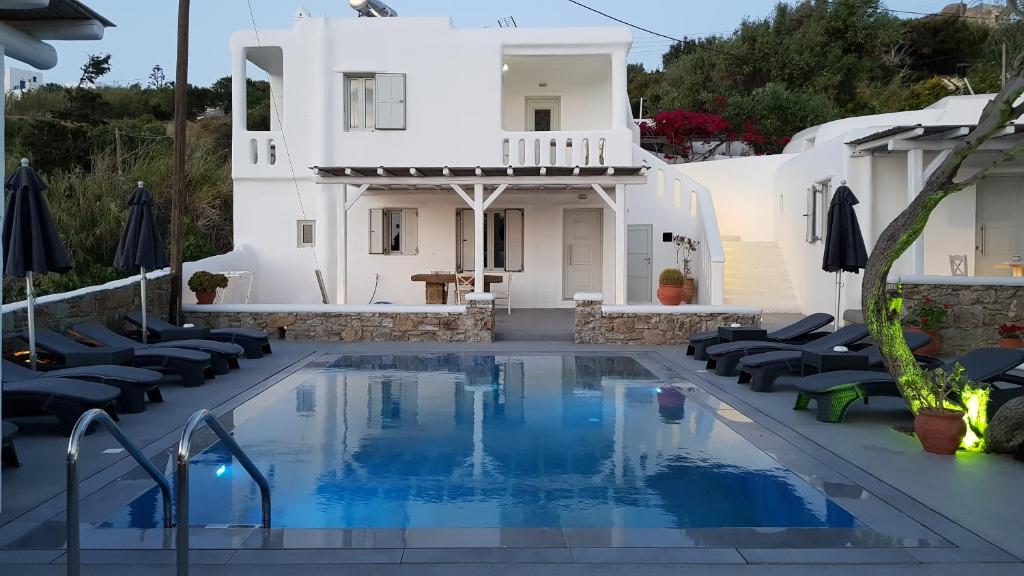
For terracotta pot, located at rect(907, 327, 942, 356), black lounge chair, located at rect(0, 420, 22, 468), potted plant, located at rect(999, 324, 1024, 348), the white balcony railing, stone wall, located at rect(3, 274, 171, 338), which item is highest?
the white balcony railing

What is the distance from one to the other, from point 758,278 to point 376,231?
29.2ft

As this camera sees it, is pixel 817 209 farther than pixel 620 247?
Yes

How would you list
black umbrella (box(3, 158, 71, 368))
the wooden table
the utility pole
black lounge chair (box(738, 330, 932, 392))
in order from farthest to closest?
the wooden table, the utility pole, black lounge chair (box(738, 330, 932, 392)), black umbrella (box(3, 158, 71, 368))

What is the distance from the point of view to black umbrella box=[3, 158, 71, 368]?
9.91m

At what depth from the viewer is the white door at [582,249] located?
70.8 feet

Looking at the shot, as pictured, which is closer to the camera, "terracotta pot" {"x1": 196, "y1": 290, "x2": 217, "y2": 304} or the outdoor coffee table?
the outdoor coffee table

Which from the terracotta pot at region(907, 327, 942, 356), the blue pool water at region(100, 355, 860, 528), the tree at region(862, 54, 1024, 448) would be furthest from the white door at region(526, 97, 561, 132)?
the tree at region(862, 54, 1024, 448)

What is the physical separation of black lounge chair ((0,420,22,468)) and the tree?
712 cm

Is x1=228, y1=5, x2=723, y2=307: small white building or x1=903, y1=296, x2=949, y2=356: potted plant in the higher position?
x1=228, y1=5, x2=723, y2=307: small white building

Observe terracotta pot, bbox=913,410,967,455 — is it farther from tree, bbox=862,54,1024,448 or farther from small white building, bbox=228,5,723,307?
small white building, bbox=228,5,723,307

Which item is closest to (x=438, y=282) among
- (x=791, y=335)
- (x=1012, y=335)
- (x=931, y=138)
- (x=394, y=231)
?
(x=394, y=231)

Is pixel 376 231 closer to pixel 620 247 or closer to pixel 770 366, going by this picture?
pixel 620 247

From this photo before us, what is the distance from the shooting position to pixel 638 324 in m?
16.2

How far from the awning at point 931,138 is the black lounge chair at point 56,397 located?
12.0m
